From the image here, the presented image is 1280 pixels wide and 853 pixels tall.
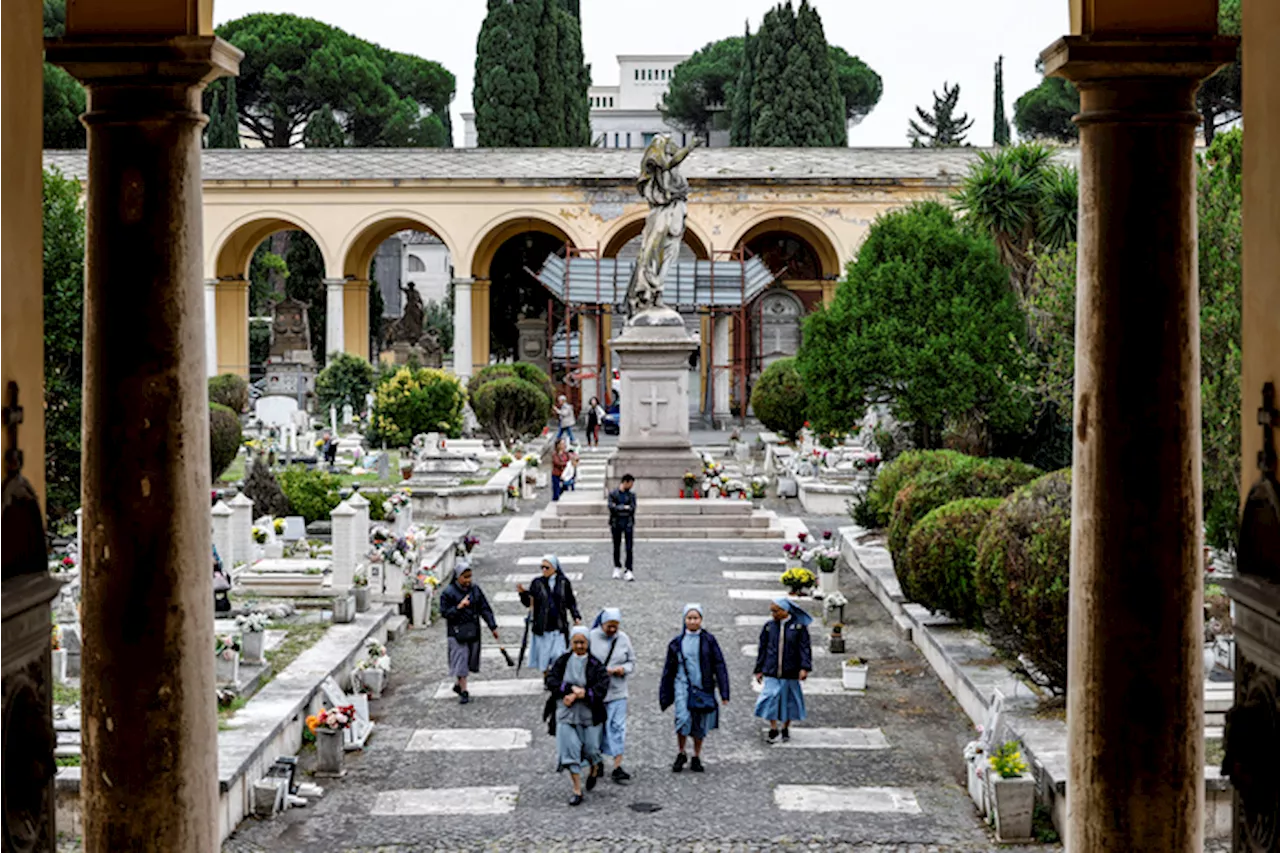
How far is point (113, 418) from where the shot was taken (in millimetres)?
5320

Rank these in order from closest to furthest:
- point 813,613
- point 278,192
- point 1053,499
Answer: point 1053,499, point 813,613, point 278,192

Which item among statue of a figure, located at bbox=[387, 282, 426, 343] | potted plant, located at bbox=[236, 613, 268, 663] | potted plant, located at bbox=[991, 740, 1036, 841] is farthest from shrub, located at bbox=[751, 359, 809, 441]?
potted plant, located at bbox=[991, 740, 1036, 841]

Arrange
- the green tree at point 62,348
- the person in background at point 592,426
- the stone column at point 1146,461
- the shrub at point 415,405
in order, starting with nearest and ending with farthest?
the stone column at point 1146,461
the green tree at point 62,348
the shrub at point 415,405
the person in background at point 592,426

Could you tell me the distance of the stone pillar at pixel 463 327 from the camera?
3925 centimetres

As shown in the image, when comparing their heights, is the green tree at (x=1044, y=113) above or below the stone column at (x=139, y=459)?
above

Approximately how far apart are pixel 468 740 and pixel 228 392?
23653mm

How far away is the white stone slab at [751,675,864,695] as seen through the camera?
1172 centimetres

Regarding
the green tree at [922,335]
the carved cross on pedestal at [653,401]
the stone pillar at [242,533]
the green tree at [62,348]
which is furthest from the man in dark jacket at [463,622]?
the carved cross on pedestal at [653,401]

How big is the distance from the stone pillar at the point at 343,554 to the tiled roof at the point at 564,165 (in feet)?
81.6

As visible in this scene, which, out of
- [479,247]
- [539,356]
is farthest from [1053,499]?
[539,356]

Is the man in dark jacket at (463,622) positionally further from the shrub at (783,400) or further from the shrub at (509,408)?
the shrub at (783,400)

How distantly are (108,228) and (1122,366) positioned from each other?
3273 millimetres

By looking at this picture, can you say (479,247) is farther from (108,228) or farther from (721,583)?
(108,228)

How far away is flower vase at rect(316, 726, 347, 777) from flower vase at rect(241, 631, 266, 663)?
1.97 metres
